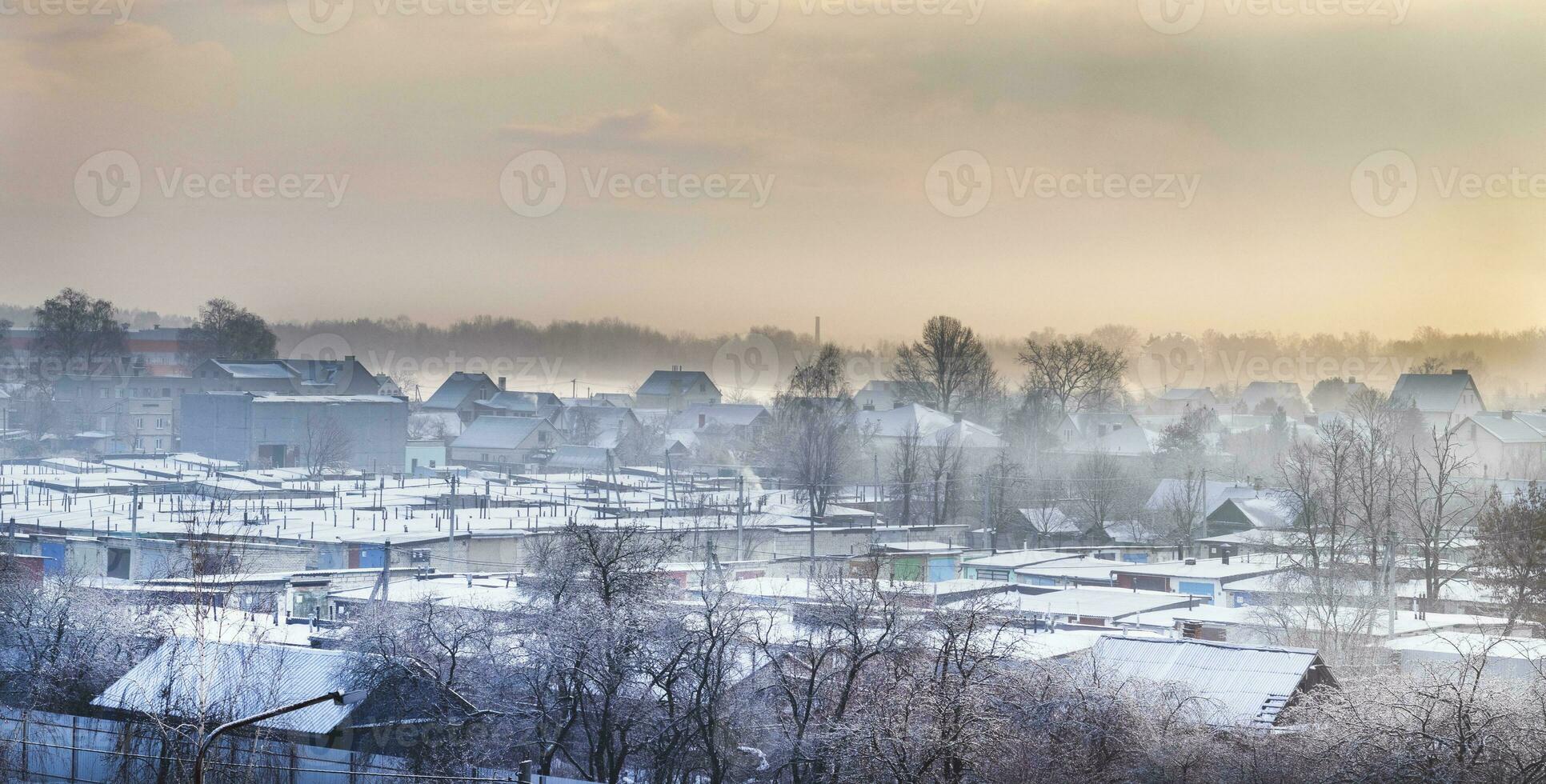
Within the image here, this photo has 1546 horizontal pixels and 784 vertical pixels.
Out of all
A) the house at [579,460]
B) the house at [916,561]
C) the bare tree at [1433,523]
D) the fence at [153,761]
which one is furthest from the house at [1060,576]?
the house at [579,460]

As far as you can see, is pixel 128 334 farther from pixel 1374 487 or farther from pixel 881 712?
pixel 881 712

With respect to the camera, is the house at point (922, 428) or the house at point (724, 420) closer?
the house at point (922, 428)

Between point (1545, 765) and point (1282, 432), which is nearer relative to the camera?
point (1545, 765)

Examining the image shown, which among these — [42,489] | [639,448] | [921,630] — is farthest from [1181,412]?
[921,630]

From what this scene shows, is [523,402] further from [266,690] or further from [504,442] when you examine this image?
[266,690]

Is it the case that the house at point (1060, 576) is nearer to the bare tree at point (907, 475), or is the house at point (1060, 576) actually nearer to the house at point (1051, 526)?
the house at point (1051, 526)

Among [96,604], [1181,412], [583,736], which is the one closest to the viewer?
[583,736]
